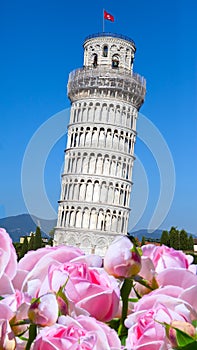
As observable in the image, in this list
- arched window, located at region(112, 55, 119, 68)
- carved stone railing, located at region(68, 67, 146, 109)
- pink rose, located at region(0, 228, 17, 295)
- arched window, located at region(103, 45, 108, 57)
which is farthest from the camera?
arched window, located at region(103, 45, 108, 57)

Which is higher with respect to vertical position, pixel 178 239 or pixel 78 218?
pixel 78 218

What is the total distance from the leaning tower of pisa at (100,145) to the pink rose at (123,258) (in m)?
33.7

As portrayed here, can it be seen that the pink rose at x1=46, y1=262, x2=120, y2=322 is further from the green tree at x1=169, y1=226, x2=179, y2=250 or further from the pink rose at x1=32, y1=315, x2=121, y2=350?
the green tree at x1=169, y1=226, x2=179, y2=250

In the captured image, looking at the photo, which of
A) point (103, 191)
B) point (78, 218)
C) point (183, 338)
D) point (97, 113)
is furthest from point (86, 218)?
point (183, 338)

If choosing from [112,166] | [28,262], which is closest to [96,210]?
[112,166]

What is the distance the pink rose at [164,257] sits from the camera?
1.07 meters

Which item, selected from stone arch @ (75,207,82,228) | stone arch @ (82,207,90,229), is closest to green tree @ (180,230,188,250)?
stone arch @ (82,207,90,229)

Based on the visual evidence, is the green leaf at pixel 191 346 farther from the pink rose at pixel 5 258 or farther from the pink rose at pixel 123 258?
the pink rose at pixel 5 258

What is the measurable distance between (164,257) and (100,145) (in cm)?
3564

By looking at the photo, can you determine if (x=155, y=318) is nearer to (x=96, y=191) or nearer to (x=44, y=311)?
(x=44, y=311)

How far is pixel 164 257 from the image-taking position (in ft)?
3.53

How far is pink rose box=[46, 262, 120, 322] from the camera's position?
36.4 inches

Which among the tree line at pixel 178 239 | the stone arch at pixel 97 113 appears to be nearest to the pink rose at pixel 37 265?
the tree line at pixel 178 239

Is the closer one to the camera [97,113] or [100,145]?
[100,145]
